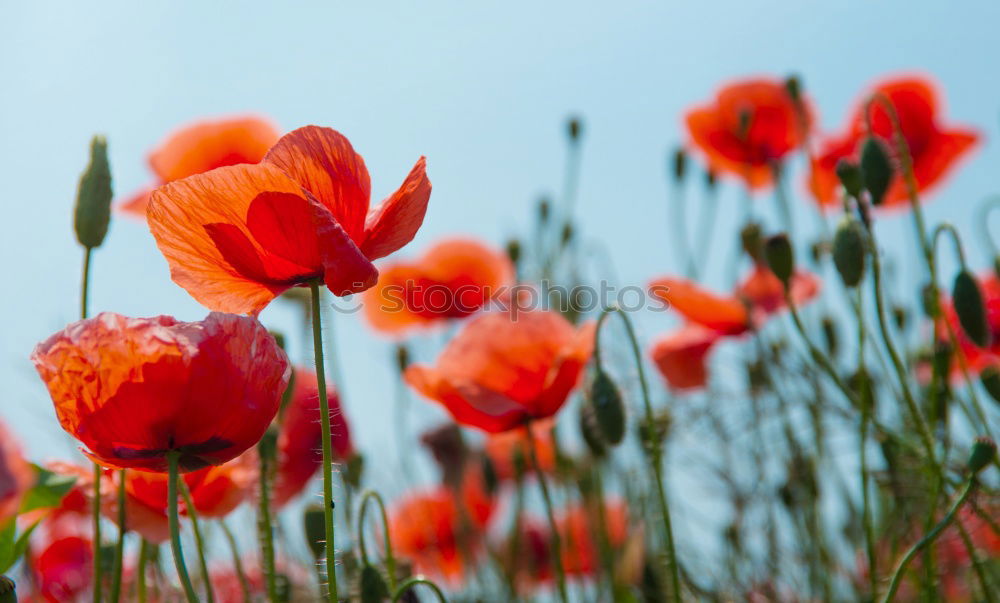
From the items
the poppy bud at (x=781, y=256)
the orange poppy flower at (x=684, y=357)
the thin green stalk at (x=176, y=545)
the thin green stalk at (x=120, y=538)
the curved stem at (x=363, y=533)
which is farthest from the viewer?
the orange poppy flower at (x=684, y=357)

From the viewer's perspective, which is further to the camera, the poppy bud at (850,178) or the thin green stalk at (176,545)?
the poppy bud at (850,178)

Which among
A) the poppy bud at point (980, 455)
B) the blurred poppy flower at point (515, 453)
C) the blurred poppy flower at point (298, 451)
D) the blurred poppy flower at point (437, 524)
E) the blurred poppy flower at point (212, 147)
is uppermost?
the blurred poppy flower at point (212, 147)

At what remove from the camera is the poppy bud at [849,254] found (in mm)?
1302

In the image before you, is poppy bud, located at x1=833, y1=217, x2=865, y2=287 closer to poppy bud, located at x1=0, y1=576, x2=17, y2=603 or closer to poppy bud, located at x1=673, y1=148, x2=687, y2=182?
poppy bud, located at x1=0, y1=576, x2=17, y2=603

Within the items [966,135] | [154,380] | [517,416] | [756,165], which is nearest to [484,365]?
[517,416]

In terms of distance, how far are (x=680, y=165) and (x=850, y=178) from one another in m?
1.20

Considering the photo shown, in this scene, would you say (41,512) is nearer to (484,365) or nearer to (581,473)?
(484,365)

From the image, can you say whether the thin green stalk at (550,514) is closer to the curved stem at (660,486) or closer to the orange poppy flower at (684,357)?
the curved stem at (660,486)

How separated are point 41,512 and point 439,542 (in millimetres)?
1387

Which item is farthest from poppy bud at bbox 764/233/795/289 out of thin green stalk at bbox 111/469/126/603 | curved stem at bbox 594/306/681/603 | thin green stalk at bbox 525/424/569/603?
thin green stalk at bbox 111/469/126/603

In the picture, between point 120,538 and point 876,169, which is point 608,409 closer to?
point 876,169

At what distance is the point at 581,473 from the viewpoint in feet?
7.57

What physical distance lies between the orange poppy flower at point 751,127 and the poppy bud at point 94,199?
1664mm

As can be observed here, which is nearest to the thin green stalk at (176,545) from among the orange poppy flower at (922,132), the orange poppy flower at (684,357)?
the orange poppy flower at (684,357)
